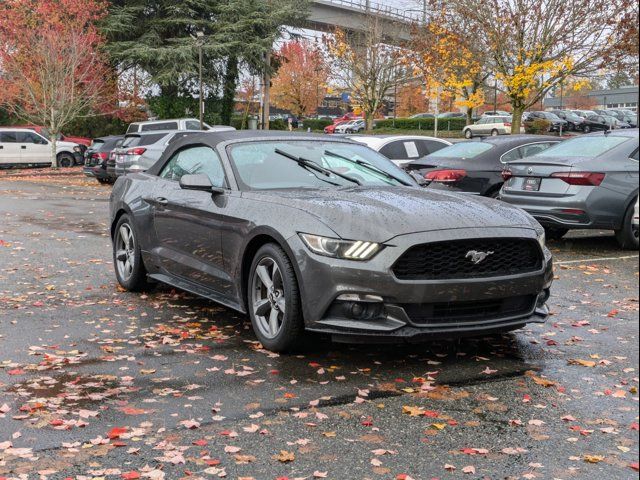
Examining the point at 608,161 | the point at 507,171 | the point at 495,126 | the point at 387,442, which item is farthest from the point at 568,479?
→ the point at 495,126

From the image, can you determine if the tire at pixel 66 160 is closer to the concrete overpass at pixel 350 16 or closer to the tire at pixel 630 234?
the concrete overpass at pixel 350 16

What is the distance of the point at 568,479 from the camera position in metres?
3.73

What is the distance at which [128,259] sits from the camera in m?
8.26

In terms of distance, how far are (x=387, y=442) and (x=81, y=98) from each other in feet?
111

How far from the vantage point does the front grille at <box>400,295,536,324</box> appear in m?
5.26

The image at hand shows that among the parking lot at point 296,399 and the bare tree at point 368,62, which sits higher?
the bare tree at point 368,62

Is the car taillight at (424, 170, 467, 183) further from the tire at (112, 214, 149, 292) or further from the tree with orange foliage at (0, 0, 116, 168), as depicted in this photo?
the tree with orange foliage at (0, 0, 116, 168)

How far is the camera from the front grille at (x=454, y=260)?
5.23 m

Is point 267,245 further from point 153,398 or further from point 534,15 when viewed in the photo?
point 534,15

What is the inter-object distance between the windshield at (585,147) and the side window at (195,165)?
192 inches

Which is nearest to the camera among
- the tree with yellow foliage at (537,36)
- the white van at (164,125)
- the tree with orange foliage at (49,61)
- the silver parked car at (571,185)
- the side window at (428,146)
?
the silver parked car at (571,185)

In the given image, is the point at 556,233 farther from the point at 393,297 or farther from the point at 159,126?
the point at 159,126

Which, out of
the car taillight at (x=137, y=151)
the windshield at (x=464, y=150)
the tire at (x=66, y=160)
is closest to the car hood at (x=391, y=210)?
the windshield at (x=464, y=150)

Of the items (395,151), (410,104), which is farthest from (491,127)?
(395,151)
